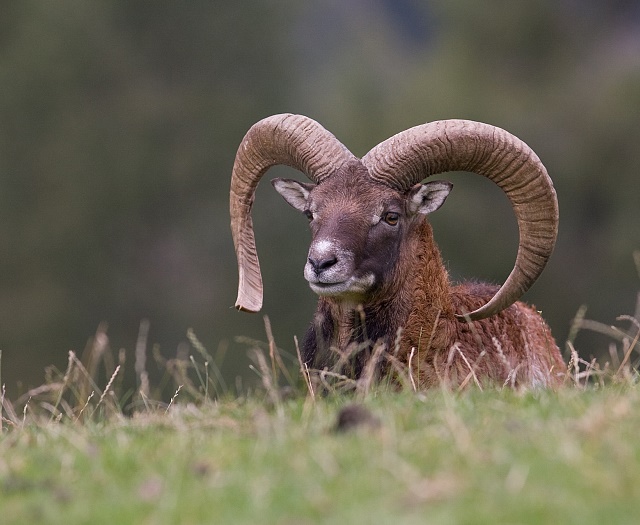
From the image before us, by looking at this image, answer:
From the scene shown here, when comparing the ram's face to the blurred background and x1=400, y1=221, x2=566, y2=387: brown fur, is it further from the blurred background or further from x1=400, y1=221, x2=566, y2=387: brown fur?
the blurred background

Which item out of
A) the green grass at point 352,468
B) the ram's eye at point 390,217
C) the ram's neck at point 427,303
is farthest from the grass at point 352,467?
the ram's eye at point 390,217

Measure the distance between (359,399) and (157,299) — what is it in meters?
28.5

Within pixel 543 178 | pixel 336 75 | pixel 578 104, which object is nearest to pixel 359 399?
pixel 543 178

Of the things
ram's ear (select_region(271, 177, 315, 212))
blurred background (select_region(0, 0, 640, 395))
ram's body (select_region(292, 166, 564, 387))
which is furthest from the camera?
blurred background (select_region(0, 0, 640, 395))

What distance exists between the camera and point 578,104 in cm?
3894

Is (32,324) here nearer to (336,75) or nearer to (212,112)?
(212,112)

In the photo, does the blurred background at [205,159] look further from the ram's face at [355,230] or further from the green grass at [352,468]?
the green grass at [352,468]

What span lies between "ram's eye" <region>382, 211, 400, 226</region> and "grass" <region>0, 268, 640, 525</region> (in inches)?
148

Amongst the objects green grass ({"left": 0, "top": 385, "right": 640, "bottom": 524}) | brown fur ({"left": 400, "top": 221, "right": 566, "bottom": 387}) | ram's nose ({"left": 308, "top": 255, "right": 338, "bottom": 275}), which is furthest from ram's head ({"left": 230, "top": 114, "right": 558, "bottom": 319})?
green grass ({"left": 0, "top": 385, "right": 640, "bottom": 524})

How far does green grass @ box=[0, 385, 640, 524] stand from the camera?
516 cm

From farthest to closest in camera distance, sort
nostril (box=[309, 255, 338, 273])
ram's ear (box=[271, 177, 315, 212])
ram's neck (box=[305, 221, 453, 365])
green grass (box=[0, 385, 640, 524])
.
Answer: ram's ear (box=[271, 177, 315, 212]) → ram's neck (box=[305, 221, 453, 365]) → nostril (box=[309, 255, 338, 273]) → green grass (box=[0, 385, 640, 524])

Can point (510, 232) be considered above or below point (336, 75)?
below

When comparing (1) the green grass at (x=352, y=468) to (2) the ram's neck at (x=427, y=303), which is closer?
(1) the green grass at (x=352, y=468)

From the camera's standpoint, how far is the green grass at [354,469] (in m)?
5.16
